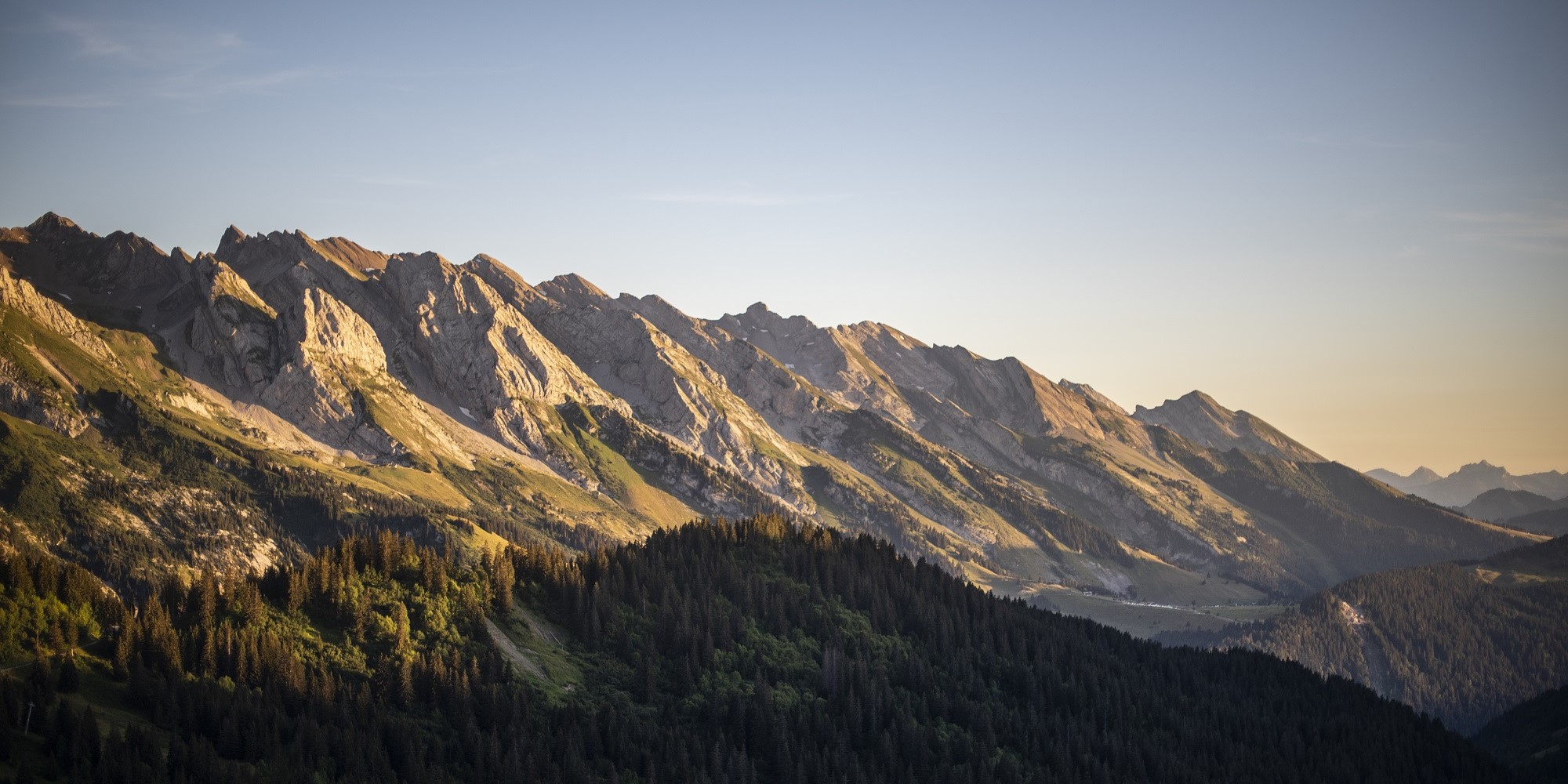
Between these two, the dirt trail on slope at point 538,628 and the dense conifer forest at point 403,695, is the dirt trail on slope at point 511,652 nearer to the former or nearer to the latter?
the dense conifer forest at point 403,695

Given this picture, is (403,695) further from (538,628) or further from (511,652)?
(538,628)

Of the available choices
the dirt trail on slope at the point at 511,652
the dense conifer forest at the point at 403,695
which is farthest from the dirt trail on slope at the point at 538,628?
the dirt trail on slope at the point at 511,652

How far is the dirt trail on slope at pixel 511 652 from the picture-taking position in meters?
178

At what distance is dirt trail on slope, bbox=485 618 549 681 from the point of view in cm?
17788

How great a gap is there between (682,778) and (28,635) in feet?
247

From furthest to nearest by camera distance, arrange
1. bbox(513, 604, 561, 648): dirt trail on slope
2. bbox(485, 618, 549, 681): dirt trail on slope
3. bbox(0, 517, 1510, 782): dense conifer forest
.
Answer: bbox(513, 604, 561, 648): dirt trail on slope
bbox(485, 618, 549, 681): dirt trail on slope
bbox(0, 517, 1510, 782): dense conifer forest

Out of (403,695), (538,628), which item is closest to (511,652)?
(538,628)

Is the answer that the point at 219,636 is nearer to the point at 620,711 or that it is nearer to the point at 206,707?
the point at 206,707

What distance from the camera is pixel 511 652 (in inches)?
7096

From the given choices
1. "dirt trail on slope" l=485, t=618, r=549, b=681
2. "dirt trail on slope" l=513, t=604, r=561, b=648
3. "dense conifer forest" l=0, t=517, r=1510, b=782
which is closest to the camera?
"dense conifer forest" l=0, t=517, r=1510, b=782

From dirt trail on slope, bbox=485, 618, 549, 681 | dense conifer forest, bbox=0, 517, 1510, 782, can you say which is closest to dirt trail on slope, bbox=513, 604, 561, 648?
dense conifer forest, bbox=0, 517, 1510, 782

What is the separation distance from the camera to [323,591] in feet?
565

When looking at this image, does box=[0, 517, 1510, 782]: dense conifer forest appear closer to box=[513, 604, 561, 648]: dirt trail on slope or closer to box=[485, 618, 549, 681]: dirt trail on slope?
box=[485, 618, 549, 681]: dirt trail on slope

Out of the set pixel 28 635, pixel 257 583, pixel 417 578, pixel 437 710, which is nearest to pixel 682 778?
pixel 437 710
